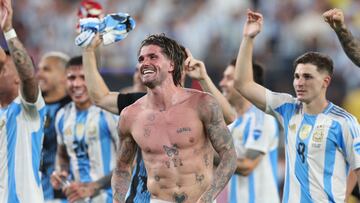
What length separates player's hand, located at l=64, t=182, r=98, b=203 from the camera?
10.2 meters

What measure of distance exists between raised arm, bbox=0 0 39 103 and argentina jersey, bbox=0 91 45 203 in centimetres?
30

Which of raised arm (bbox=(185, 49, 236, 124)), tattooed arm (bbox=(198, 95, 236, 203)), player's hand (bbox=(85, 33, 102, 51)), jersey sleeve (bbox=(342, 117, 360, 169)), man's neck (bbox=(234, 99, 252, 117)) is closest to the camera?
tattooed arm (bbox=(198, 95, 236, 203))

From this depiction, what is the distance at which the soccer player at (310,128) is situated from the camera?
8734 millimetres

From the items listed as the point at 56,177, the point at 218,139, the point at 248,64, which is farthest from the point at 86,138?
the point at 218,139

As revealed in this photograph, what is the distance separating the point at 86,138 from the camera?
10.7 m

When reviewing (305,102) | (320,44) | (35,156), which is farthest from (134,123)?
(320,44)

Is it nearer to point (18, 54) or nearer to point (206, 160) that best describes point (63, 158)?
point (18, 54)

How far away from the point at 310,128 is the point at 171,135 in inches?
62.2

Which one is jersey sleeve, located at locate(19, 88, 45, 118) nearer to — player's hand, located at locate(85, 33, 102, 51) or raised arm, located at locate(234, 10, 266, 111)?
player's hand, located at locate(85, 33, 102, 51)

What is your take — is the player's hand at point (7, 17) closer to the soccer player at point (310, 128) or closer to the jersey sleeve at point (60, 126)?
the soccer player at point (310, 128)

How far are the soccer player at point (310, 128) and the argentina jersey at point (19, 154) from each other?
1.86 m

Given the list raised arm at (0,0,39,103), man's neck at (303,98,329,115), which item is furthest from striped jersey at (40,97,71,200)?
man's neck at (303,98,329,115)

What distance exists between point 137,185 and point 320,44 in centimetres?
917

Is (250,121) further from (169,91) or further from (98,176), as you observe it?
(169,91)
